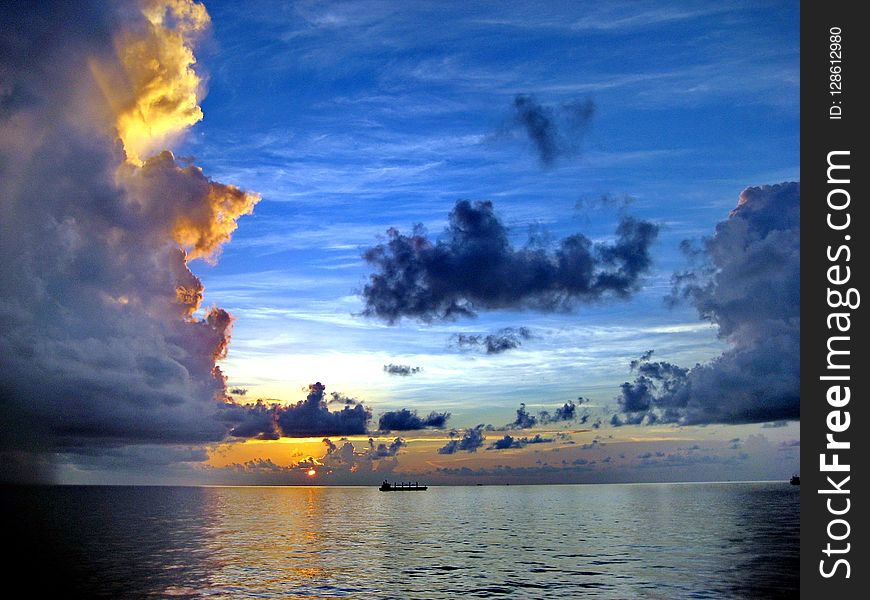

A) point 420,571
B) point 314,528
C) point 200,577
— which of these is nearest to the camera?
point 200,577

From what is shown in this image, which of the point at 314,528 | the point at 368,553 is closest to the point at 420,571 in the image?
the point at 368,553

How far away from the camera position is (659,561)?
85.4 metres

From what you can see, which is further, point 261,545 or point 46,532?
point 46,532

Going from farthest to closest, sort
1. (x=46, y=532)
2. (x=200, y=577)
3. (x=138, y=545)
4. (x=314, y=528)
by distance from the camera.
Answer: (x=314, y=528) < (x=46, y=532) < (x=138, y=545) < (x=200, y=577)
